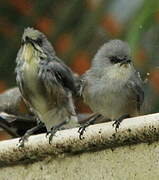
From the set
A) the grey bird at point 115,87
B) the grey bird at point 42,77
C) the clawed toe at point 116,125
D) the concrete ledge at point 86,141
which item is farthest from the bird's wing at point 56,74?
the clawed toe at point 116,125

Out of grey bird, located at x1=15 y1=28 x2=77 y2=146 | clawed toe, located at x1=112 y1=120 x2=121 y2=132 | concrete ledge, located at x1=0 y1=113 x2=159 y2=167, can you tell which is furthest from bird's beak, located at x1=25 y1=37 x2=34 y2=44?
clawed toe, located at x1=112 y1=120 x2=121 y2=132

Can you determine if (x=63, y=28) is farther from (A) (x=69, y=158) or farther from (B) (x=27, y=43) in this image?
(A) (x=69, y=158)

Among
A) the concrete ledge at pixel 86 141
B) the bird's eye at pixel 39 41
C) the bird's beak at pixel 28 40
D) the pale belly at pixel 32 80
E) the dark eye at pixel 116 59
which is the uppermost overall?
the bird's eye at pixel 39 41

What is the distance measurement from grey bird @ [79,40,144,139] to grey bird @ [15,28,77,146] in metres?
0.31

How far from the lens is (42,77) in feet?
10.9

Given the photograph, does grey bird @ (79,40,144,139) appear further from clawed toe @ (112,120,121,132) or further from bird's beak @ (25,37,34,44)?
clawed toe @ (112,120,121,132)

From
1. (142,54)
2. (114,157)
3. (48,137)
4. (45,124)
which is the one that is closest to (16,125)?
(45,124)

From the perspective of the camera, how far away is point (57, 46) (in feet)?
12.3

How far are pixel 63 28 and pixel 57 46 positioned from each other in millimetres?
85

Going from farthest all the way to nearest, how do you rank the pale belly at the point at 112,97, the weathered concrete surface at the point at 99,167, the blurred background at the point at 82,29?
1. the blurred background at the point at 82,29
2. the pale belly at the point at 112,97
3. the weathered concrete surface at the point at 99,167

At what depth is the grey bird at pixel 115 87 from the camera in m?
3.00

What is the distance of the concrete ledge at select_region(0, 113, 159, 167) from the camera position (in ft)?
7.29

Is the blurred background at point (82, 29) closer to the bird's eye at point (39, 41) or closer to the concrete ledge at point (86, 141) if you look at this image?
the bird's eye at point (39, 41)

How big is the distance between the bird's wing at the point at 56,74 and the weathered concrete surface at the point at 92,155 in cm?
89
